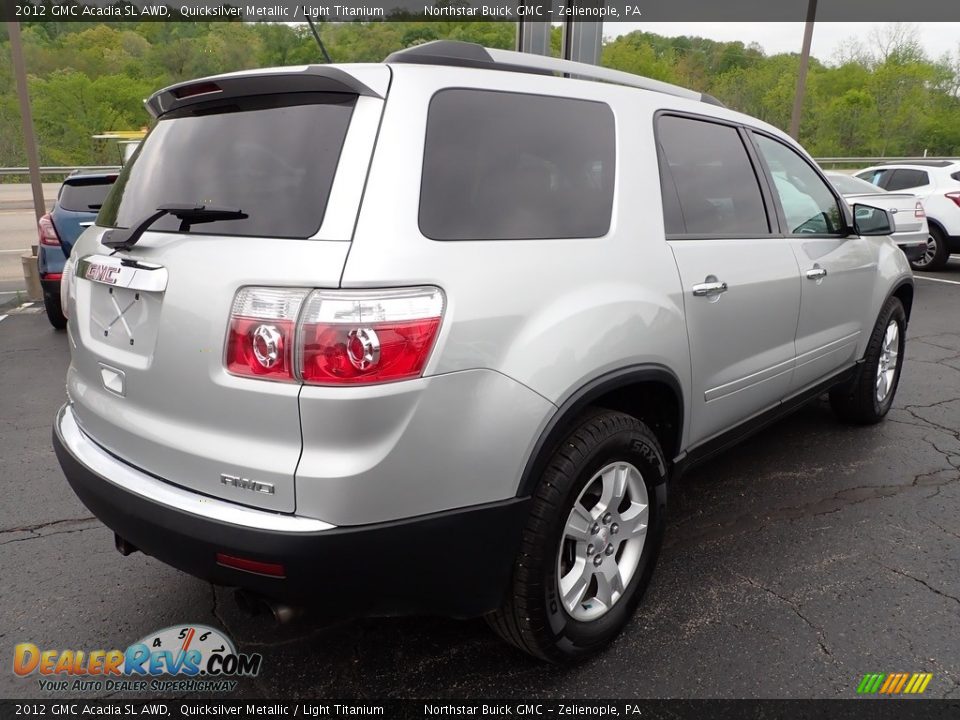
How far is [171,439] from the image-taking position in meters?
1.81

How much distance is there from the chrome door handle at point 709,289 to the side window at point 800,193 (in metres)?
0.89

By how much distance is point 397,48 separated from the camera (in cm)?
571

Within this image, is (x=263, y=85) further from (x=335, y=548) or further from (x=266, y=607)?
(x=266, y=607)

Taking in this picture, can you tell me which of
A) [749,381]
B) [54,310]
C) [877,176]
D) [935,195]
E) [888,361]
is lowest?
[54,310]

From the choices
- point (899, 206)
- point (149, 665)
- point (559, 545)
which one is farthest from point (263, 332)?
point (899, 206)

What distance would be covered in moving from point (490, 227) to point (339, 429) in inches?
27.6

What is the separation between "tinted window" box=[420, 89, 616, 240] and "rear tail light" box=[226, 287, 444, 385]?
9.7 inches

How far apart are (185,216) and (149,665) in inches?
58.2

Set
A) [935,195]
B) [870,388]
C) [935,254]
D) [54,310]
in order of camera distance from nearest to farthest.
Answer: [870,388] → [54,310] → [935,195] → [935,254]

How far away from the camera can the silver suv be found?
1.62 m

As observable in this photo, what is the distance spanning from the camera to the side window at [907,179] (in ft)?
37.7

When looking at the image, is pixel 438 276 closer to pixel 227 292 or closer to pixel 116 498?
pixel 227 292

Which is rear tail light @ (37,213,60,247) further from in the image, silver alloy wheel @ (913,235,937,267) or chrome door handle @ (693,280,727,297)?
silver alloy wheel @ (913,235,937,267)

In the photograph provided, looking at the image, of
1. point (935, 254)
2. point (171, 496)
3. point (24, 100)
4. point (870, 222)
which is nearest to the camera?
point (171, 496)
